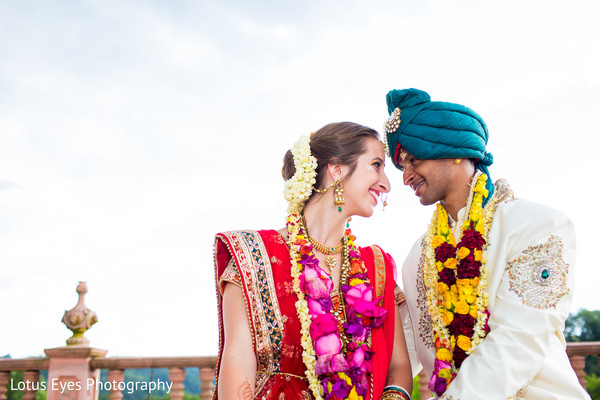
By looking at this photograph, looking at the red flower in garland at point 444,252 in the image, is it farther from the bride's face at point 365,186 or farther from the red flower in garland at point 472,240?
the bride's face at point 365,186

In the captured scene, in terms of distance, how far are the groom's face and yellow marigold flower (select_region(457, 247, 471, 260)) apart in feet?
1.35

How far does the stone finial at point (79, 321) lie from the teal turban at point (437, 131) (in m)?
4.87

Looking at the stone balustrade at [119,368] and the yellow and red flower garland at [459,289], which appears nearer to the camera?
the yellow and red flower garland at [459,289]

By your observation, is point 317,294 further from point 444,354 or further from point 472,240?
point 472,240

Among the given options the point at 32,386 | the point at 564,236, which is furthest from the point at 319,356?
the point at 32,386

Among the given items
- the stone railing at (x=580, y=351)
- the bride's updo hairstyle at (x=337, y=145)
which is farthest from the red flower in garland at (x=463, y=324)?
the stone railing at (x=580, y=351)

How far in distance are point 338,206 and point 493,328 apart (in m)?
1.20

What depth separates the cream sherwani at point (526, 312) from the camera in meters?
2.68

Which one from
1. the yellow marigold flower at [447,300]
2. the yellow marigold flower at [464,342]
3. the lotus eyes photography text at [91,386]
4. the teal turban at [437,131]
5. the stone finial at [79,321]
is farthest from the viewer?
the stone finial at [79,321]

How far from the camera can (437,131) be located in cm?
334

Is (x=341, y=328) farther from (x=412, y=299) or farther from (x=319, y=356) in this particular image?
(x=412, y=299)

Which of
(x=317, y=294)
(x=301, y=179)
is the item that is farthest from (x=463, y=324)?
(x=301, y=179)

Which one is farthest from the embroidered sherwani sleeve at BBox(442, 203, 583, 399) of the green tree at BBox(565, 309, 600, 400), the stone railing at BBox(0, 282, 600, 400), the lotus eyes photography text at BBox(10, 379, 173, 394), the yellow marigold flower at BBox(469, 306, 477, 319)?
the green tree at BBox(565, 309, 600, 400)

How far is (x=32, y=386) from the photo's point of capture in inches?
256
